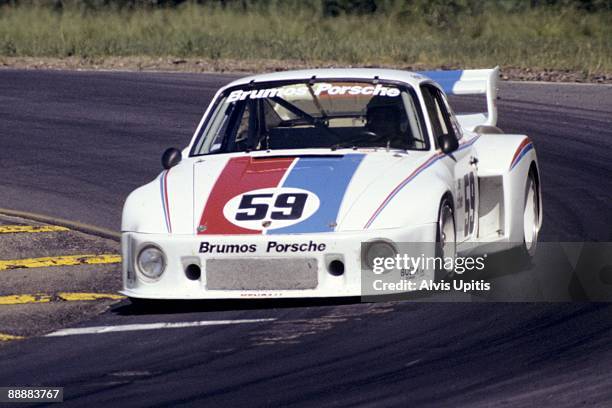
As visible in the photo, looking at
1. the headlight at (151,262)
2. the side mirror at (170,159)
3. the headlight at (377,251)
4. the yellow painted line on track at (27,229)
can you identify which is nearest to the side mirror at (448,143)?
the headlight at (377,251)

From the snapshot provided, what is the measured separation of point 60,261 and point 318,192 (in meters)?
2.81

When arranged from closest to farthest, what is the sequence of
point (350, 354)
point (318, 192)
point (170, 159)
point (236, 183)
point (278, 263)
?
point (350, 354) < point (278, 263) < point (318, 192) < point (236, 183) < point (170, 159)

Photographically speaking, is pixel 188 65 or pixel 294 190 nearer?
pixel 294 190

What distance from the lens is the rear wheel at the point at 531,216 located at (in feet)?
32.8

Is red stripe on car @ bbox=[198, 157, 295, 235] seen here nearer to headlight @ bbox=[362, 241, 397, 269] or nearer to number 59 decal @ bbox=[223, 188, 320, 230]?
number 59 decal @ bbox=[223, 188, 320, 230]

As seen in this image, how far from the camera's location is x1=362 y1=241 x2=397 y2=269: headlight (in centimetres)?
797

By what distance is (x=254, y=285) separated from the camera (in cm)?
797

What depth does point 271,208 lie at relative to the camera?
8188 millimetres

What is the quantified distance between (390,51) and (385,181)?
16933 mm

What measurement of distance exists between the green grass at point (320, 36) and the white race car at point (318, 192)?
41.4ft

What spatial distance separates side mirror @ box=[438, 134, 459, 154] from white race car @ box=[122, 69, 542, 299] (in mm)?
10

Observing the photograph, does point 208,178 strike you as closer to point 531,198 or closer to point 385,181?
point 385,181

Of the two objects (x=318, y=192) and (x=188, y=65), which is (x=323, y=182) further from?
(x=188, y=65)

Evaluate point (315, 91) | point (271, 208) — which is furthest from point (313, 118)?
point (271, 208)
